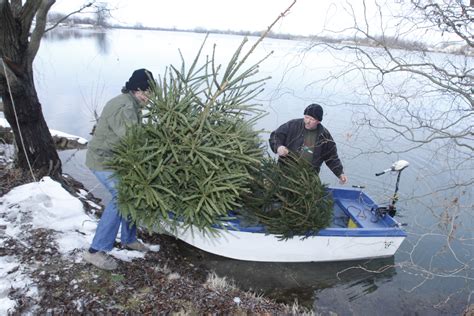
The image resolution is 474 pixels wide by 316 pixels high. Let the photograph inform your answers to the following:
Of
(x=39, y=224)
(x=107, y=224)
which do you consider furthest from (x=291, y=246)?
(x=39, y=224)

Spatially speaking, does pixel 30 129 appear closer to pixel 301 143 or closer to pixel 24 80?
pixel 24 80

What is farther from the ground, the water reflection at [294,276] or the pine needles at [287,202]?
the pine needles at [287,202]

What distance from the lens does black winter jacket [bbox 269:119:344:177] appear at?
576cm

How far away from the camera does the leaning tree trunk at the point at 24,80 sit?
5.30m

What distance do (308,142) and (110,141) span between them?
3.00 m

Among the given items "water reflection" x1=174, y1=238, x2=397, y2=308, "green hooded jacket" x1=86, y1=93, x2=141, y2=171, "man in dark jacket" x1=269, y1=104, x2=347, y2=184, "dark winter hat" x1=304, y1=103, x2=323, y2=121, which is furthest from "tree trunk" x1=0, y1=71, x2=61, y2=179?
"dark winter hat" x1=304, y1=103, x2=323, y2=121

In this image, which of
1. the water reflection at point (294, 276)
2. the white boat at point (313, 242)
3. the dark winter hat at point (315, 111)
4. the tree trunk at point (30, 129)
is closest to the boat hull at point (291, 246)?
the white boat at point (313, 242)

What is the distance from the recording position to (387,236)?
5.65m

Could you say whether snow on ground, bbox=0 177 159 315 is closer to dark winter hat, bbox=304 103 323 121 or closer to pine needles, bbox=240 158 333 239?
pine needles, bbox=240 158 333 239

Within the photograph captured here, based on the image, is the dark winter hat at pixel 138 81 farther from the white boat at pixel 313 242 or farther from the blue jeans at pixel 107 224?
the white boat at pixel 313 242

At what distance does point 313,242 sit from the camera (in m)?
5.48

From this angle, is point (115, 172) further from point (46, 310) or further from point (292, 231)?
point (292, 231)

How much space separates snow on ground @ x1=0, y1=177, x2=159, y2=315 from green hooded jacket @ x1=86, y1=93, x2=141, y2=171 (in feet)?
3.54

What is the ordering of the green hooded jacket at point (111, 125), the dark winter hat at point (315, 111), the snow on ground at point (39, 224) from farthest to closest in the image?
the dark winter hat at point (315, 111), the green hooded jacket at point (111, 125), the snow on ground at point (39, 224)
